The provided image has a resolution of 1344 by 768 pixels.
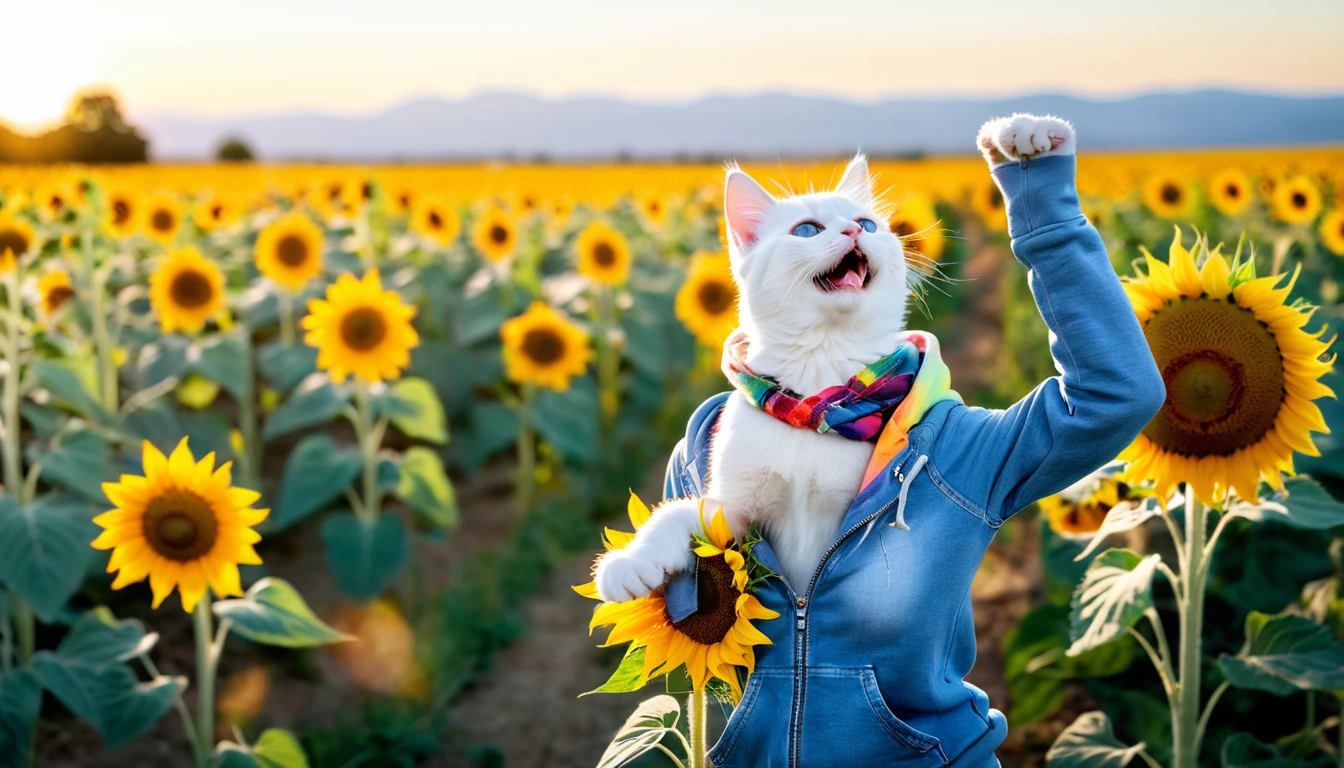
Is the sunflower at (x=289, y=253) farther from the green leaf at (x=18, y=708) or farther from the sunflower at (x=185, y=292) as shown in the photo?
the green leaf at (x=18, y=708)

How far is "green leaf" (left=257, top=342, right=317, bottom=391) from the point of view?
539 cm

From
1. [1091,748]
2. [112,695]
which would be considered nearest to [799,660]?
[1091,748]

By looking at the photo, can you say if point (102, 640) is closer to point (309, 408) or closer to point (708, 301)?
point (309, 408)

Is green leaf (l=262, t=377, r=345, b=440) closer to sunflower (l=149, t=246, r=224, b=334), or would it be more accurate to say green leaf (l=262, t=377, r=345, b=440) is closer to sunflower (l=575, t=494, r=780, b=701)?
sunflower (l=149, t=246, r=224, b=334)

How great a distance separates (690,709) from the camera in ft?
6.25

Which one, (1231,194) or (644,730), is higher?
(1231,194)

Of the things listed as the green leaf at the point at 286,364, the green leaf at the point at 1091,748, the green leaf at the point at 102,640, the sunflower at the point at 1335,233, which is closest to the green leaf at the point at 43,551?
the green leaf at the point at 102,640

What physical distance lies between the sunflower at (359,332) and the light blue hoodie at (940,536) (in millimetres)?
2946

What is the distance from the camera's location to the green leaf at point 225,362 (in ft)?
16.1

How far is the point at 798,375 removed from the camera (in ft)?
5.77

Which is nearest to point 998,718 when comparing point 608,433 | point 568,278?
point 608,433

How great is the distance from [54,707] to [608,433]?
3496 millimetres

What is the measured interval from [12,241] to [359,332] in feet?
4.37

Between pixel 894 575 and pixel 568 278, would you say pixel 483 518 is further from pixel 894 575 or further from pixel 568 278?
pixel 894 575
